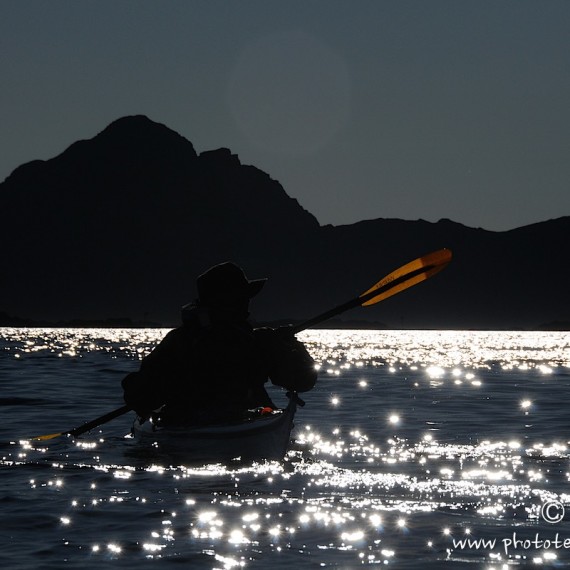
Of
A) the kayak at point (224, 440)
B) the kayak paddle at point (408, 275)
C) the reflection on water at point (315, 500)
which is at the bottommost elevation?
the reflection on water at point (315, 500)

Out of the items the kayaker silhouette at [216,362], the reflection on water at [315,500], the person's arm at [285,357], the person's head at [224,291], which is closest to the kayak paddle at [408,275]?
the reflection on water at [315,500]

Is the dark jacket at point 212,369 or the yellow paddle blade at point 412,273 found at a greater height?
the yellow paddle blade at point 412,273

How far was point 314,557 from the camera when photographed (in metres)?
8.07

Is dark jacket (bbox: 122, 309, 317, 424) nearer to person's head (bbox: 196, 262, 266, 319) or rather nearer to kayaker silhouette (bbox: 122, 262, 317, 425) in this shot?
kayaker silhouette (bbox: 122, 262, 317, 425)

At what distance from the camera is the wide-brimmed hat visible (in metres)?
12.5

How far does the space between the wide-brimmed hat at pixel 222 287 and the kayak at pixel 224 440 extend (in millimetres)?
1607

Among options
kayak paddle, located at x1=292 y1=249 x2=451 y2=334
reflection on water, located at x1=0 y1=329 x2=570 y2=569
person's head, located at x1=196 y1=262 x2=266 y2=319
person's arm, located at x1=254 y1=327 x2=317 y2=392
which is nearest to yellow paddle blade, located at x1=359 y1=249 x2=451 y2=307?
kayak paddle, located at x1=292 y1=249 x2=451 y2=334

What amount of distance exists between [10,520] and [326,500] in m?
3.34

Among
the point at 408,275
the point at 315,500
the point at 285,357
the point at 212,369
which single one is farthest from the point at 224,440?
the point at 408,275

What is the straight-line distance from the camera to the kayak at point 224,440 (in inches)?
488

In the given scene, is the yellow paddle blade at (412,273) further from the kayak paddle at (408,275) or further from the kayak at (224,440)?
the kayak at (224,440)

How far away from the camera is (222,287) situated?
1252cm

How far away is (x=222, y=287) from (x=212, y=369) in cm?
107

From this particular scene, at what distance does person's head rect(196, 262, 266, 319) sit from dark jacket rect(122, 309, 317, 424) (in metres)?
0.16
